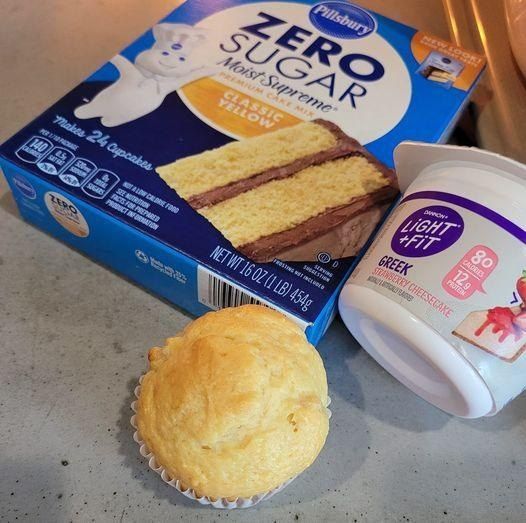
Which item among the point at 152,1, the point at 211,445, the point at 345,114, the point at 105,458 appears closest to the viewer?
the point at 211,445

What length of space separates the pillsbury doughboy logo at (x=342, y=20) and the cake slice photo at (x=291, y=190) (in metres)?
0.18

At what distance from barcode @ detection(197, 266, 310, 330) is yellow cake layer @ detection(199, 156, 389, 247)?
0.05 m

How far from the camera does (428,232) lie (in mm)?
577

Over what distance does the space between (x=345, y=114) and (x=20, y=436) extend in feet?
1.74

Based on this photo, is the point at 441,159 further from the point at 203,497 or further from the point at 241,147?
the point at 203,497

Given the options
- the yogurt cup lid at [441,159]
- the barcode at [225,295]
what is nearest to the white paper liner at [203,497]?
the barcode at [225,295]

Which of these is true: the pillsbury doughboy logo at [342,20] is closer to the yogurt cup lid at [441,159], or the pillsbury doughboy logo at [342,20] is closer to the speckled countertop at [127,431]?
the yogurt cup lid at [441,159]

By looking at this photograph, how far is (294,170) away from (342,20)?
0.29m

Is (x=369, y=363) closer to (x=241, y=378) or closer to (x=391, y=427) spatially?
(x=391, y=427)

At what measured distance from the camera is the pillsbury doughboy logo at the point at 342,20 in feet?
2.81

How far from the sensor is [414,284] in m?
0.56

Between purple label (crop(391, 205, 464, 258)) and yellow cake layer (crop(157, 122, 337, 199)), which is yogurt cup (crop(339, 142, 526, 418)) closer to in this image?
purple label (crop(391, 205, 464, 258))

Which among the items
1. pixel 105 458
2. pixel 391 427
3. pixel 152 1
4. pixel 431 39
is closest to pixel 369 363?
pixel 391 427

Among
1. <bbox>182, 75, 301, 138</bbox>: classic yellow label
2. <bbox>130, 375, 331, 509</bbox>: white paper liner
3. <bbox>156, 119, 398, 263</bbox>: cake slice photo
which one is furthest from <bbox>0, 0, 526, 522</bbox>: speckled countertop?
<bbox>182, 75, 301, 138</bbox>: classic yellow label
